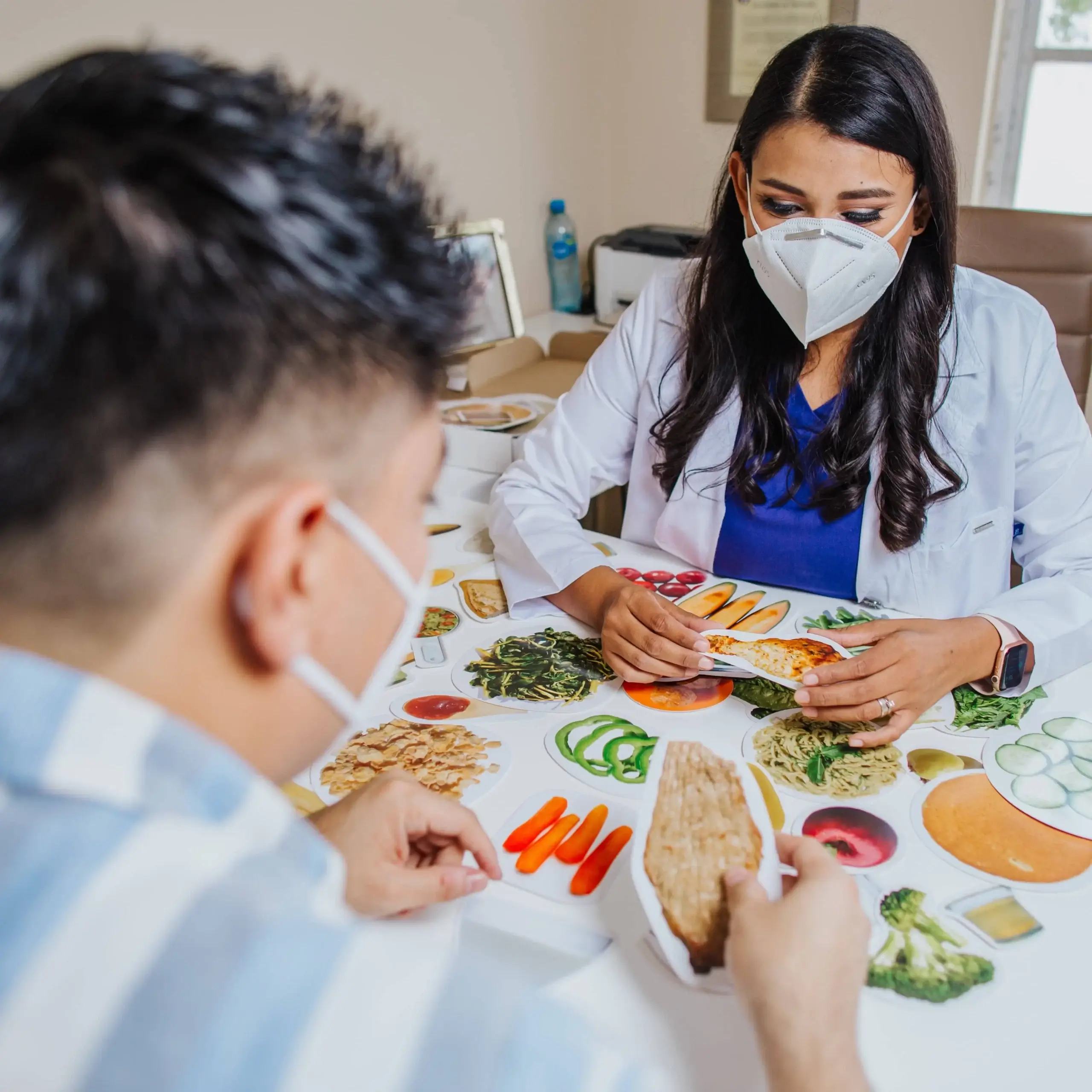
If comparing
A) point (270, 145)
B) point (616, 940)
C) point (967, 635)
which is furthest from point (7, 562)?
point (967, 635)

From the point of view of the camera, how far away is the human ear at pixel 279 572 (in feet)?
1.54

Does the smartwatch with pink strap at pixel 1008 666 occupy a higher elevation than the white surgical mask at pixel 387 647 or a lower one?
lower

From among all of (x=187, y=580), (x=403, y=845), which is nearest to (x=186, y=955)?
(x=187, y=580)

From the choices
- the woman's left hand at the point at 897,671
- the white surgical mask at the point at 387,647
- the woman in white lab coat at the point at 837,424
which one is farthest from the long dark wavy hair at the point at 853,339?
the white surgical mask at the point at 387,647

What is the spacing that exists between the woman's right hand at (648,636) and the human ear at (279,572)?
1.99ft

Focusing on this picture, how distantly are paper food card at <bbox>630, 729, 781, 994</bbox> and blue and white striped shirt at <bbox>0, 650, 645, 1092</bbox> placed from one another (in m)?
0.24

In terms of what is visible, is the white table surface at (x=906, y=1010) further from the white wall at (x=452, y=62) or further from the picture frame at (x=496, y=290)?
the picture frame at (x=496, y=290)

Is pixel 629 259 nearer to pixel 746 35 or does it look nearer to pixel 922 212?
pixel 746 35

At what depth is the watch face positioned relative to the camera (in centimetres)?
105

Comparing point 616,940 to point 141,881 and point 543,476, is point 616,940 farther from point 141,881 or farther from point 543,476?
point 543,476

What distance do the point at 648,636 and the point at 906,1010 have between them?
0.47 metres

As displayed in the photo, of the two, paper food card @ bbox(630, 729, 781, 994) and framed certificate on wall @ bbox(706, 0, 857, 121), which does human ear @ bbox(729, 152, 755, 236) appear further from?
framed certificate on wall @ bbox(706, 0, 857, 121)

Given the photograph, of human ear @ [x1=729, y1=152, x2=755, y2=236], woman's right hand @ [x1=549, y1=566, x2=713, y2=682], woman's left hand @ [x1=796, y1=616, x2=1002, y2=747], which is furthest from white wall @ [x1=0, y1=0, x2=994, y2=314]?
woman's left hand @ [x1=796, y1=616, x2=1002, y2=747]

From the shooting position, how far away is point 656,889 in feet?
2.38
